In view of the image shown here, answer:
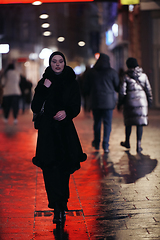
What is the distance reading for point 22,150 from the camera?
9891mm

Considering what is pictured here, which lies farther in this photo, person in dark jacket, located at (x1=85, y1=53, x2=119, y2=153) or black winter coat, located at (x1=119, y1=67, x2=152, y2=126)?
person in dark jacket, located at (x1=85, y1=53, x2=119, y2=153)

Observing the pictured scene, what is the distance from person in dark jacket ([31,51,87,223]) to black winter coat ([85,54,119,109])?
15.0ft

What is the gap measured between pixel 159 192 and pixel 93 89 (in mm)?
3978

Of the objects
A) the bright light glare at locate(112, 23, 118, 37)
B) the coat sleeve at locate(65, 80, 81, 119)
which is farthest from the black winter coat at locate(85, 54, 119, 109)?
the bright light glare at locate(112, 23, 118, 37)

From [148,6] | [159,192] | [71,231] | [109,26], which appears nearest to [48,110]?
[71,231]

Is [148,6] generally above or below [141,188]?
above

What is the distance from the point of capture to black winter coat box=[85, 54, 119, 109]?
31.0 ft

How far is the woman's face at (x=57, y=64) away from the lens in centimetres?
482

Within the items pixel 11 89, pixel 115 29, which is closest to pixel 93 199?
pixel 11 89

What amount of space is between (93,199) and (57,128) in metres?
1.29

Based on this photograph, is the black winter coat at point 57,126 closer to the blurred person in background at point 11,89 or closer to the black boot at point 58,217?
the black boot at point 58,217

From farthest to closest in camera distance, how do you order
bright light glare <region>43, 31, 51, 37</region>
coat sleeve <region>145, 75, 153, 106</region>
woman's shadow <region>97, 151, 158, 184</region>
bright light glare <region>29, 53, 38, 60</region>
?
bright light glare <region>43, 31, 51, 37</region>, bright light glare <region>29, 53, 38, 60</region>, coat sleeve <region>145, 75, 153, 106</region>, woman's shadow <region>97, 151, 158, 184</region>

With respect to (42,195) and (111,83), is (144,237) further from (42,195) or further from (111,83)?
Result: (111,83)

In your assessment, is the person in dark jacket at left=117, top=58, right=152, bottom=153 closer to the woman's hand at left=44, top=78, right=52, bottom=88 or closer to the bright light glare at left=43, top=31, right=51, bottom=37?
the woman's hand at left=44, top=78, right=52, bottom=88
